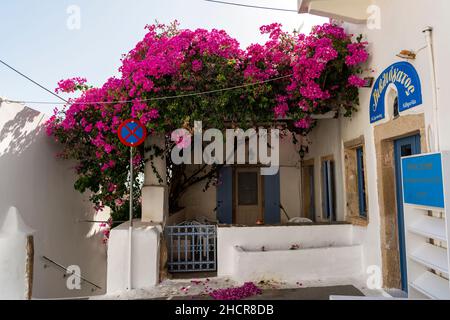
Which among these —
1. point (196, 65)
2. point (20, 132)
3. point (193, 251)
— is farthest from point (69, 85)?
point (193, 251)

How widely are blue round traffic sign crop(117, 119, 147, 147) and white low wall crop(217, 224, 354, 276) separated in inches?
87.2

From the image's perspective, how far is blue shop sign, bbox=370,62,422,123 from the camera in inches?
158

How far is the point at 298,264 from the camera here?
17.6 ft

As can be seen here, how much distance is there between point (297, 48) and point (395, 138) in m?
2.40

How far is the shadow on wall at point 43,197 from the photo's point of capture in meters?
4.91

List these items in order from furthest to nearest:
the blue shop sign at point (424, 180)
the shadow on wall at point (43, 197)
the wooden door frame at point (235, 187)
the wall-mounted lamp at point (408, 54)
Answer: the wooden door frame at point (235, 187), the shadow on wall at point (43, 197), the wall-mounted lamp at point (408, 54), the blue shop sign at point (424, 180)

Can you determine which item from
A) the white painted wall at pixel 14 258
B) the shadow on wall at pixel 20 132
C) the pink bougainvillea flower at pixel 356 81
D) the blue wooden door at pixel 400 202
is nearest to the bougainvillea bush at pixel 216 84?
the pink bougainvillea flower at pixel 356 81

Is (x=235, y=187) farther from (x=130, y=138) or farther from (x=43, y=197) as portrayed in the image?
(x=43, y=197)

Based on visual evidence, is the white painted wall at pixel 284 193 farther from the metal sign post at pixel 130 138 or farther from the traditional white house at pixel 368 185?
the metal sign post at pixel 130 138

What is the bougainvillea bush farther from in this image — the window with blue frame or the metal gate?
the metal gate

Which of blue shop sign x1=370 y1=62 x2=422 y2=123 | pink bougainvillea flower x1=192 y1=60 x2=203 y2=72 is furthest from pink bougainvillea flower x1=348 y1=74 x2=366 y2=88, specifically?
pink bougainvillea flower x1=192 y1=60 x2=203 y2=72

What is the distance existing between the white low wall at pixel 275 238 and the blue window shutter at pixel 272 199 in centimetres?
302

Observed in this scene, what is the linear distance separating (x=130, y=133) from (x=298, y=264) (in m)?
3.72

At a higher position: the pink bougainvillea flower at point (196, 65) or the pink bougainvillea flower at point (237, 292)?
the pink bougainvillea flower at point (196, 65)
